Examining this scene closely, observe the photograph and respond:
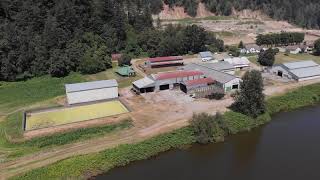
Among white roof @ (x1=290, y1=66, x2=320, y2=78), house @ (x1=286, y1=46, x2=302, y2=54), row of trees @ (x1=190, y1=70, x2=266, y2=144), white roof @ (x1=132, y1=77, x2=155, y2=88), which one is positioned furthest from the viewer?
house @ (x1=286, y1=46, x2=302, y2=54)

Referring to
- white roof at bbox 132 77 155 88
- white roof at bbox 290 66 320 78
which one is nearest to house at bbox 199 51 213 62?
white roof at bbox 290 66 320 78

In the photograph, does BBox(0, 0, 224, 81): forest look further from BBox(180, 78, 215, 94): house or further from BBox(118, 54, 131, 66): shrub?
BBox(180, 78, 215, 94): house

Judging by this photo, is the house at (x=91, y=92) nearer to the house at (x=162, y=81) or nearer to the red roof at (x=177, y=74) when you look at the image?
the house at (x=162, y=81)

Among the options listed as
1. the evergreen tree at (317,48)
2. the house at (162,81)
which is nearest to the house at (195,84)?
the house at (162,81)

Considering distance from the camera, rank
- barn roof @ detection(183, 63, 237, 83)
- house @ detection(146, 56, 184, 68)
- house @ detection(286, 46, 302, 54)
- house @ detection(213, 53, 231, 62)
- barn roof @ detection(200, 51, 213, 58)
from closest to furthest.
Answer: barn roof @ detection(183, 63, 237, 83), house @ detection(146, 56, 184, 68), barn roof @ detection(200, 51, 213, 58), house @ detection(213, 53, 231, 62), house @ detection(286, 46, 302, 54)

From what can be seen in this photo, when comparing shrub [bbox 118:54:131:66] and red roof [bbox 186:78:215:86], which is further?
shrub [bbox 118:54:131:66]

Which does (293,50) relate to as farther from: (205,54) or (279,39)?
(205,54)

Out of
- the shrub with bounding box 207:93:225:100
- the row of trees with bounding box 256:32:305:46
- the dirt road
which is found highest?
the row of trees with bounding box 256:32:305:46

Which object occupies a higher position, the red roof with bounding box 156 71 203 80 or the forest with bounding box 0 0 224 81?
the forest with bounding box 0 0 224 81
